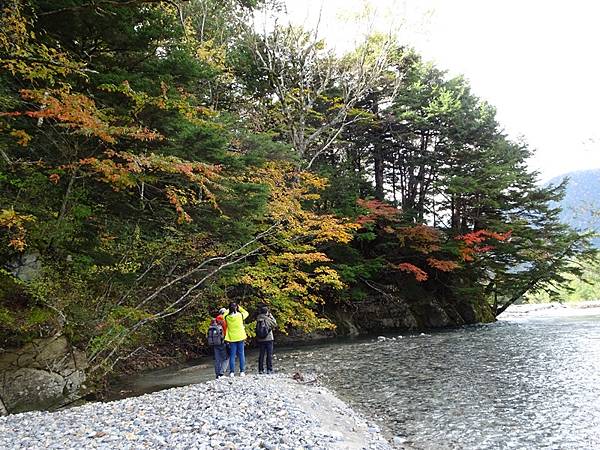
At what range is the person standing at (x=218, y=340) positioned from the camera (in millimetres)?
9930

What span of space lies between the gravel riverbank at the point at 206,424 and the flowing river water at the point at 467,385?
3.99 ft

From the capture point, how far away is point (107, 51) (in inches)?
392

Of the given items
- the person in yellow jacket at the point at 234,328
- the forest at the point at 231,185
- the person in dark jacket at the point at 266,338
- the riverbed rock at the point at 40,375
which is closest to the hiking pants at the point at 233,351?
the person in yellow jacket at the point at 234,328

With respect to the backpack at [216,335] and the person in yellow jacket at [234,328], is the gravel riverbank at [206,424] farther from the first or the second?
the person in yellow jacket at [234,328]

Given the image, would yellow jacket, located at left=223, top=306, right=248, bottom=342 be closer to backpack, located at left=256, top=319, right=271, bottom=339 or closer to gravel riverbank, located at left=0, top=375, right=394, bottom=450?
backpack, located at left=256, top=319, right=271, bottom=339

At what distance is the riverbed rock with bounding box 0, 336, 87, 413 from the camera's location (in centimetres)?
758

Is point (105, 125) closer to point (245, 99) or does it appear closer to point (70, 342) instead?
point (70, 342)

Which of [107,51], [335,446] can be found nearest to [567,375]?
[335,446]

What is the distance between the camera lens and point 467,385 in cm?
943

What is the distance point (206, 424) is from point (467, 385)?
6257 millimetres

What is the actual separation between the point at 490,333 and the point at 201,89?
1583 centimetres

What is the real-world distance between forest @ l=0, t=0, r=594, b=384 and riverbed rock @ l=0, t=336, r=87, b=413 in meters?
0.28


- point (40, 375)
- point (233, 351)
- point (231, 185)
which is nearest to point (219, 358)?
point (233, 351)

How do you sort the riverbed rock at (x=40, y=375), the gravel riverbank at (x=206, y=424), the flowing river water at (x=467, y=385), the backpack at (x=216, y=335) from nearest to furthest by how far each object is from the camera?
the gravel riverbank at (x=206, y=424) < the flowing river water at (x=467, y=385) < the riverbed rock at (x=40, y=375) < the backpack at (x=216, y=335)
